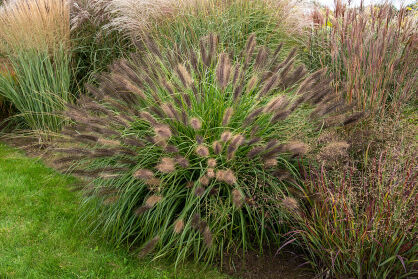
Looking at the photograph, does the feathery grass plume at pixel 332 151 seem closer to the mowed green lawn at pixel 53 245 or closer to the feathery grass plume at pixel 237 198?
the feathery grass plume at pixel 237 198

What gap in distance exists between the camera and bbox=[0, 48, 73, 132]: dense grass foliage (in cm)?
553

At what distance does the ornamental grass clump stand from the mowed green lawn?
0.15 metres

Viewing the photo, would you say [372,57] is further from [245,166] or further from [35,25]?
[35,25]

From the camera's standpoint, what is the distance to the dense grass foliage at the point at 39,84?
553 centimetres

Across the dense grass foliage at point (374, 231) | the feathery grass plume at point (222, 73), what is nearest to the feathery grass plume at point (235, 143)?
the feathery grass plume at point (222, 73)

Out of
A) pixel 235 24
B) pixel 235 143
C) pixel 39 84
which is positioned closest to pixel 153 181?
pixel 235 143

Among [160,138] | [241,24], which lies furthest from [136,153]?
[241,24]

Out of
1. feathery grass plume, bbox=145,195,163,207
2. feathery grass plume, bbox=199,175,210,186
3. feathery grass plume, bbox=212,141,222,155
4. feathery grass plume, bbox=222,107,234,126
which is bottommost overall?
feathery grass plume, bbox=145,195,163,207

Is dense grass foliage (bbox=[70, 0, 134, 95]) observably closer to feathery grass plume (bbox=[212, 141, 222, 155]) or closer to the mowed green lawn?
the mowed green lawn

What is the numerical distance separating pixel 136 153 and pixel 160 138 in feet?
1.26

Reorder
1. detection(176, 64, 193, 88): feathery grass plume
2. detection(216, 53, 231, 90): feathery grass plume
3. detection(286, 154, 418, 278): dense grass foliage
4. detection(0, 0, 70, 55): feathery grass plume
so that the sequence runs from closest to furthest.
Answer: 1. detection(286, 154, 418, 278): dense grass foliage
2. detection(216, 53, 231, 90): feathery grass plume
3. detection(176, 64, 193, 88): feathery grass plume
4. detection(0, 0, 70, 55): feathery grass plume

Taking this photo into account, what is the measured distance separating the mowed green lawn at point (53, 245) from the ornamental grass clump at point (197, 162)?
145mm

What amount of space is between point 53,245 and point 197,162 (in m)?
1.31

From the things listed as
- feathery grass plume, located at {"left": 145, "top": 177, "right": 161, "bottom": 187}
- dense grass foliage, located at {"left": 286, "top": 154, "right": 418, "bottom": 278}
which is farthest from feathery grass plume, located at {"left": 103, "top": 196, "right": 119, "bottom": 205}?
dense grass foliage, located at {"left": 286, "top": 154, "right": 418, "bottom": 278}
